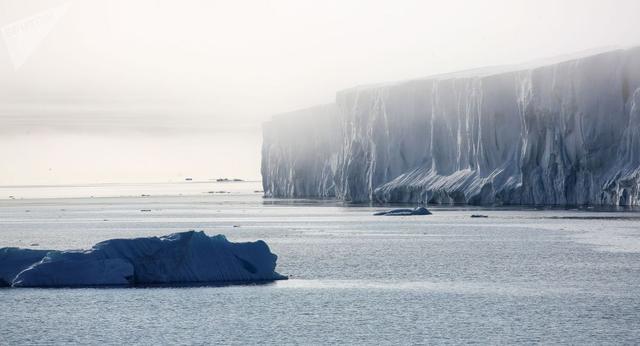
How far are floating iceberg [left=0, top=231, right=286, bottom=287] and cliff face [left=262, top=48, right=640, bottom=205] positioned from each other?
40.3 metres

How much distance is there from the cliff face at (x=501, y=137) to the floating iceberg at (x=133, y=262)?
40.3 m

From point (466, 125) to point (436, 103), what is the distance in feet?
16.2

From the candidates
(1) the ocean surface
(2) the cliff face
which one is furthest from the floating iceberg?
(2) the cliff face

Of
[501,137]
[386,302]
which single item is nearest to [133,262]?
[386,302]

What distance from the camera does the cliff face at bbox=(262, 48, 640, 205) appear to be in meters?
65.6

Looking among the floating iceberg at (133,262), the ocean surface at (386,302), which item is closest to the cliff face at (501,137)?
the ocean surface at (386,302)

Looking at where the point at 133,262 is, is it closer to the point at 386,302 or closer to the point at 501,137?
the point at 386,302

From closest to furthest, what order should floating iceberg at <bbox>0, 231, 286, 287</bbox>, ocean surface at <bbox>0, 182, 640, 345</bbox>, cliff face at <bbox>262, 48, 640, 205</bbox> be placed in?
ocean surface at <bbox>0, 182, 640, 345</bbox> → floating iceberg at <bbox>0, 231, 286, 287</bbox> → cliff face at <bbox>262, 48, 640, 205</bbox>

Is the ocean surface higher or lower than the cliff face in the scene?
lower

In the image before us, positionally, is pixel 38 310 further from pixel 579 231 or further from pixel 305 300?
pixel 579 231

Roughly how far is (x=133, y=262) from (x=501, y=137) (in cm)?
5023

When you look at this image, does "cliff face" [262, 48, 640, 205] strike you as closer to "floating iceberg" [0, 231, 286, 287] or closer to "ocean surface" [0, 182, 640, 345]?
"ocean surface" [0, 182, 640, 345]

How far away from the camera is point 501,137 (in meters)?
74.5

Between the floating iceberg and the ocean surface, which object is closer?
the ocean surface
